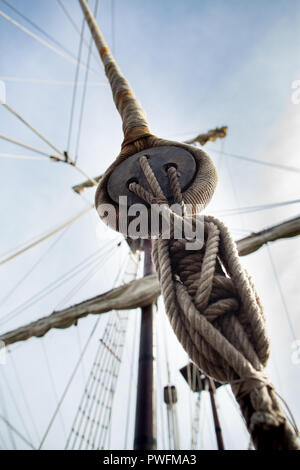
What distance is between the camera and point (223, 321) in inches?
19.0

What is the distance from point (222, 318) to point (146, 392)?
144 inches

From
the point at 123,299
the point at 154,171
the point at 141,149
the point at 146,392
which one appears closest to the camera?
the point at 154,171

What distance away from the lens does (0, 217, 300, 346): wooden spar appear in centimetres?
477

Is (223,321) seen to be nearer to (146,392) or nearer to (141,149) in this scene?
(141,149)

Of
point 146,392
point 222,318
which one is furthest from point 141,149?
point 146,392

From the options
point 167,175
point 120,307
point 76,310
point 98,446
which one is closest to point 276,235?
point 120,307

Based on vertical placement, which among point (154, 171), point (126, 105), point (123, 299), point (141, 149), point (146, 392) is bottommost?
point (146, 392)

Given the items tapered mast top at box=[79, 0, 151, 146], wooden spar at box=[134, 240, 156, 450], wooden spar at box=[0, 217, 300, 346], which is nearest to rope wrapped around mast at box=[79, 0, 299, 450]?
tapered mast top at box=[79, 0, 151, 146]

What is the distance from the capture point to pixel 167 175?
0.78 m

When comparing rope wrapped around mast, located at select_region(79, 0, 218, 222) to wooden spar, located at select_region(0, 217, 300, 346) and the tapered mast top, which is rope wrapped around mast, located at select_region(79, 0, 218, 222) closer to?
the tapered mast top

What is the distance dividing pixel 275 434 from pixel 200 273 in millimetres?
271

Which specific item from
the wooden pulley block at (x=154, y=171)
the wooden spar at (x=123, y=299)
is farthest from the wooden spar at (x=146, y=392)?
the wooden pulley block at (x=154, y=171)

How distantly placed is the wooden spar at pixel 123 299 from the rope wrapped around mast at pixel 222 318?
441 centimetres

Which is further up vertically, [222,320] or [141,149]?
[141,149]
